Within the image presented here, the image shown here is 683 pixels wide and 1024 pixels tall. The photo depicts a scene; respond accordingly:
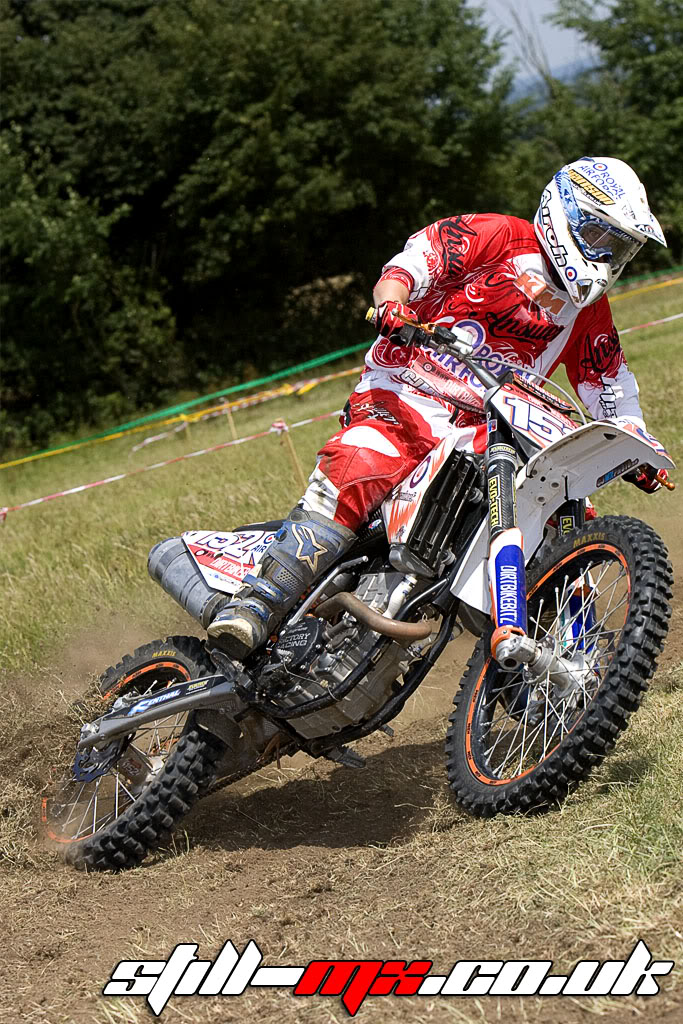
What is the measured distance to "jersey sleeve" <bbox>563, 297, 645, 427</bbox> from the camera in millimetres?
4906

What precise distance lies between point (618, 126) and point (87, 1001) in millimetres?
39360

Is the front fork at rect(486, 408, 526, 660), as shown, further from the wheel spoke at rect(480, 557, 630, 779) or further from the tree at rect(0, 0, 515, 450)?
the tree at rect(0, 0, 515, 450)

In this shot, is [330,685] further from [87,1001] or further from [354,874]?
[87,1001]

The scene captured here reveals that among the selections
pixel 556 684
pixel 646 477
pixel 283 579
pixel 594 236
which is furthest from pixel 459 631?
pixel 594 236

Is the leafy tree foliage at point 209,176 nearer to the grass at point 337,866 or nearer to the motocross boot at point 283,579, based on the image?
the grass at point 337,866

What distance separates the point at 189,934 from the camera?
3.89 m

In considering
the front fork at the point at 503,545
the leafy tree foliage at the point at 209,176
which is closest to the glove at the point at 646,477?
the front fork at the point at 503,545

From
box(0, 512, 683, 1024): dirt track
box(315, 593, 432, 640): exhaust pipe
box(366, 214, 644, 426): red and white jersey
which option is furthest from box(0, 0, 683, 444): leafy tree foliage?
box(315, 593, 432, 640): exhaust pipe

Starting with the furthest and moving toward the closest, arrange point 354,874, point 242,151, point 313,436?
1. point 242,151
2. point 313,436
3. point 354,874

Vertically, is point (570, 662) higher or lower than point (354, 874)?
higher

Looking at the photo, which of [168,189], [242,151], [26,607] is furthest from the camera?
[168,189]

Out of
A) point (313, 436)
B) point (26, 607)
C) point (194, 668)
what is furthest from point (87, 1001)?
point (313, 436)

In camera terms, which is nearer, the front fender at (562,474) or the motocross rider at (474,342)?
the front fender at (562,474)

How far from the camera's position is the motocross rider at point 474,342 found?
4.52 metres
